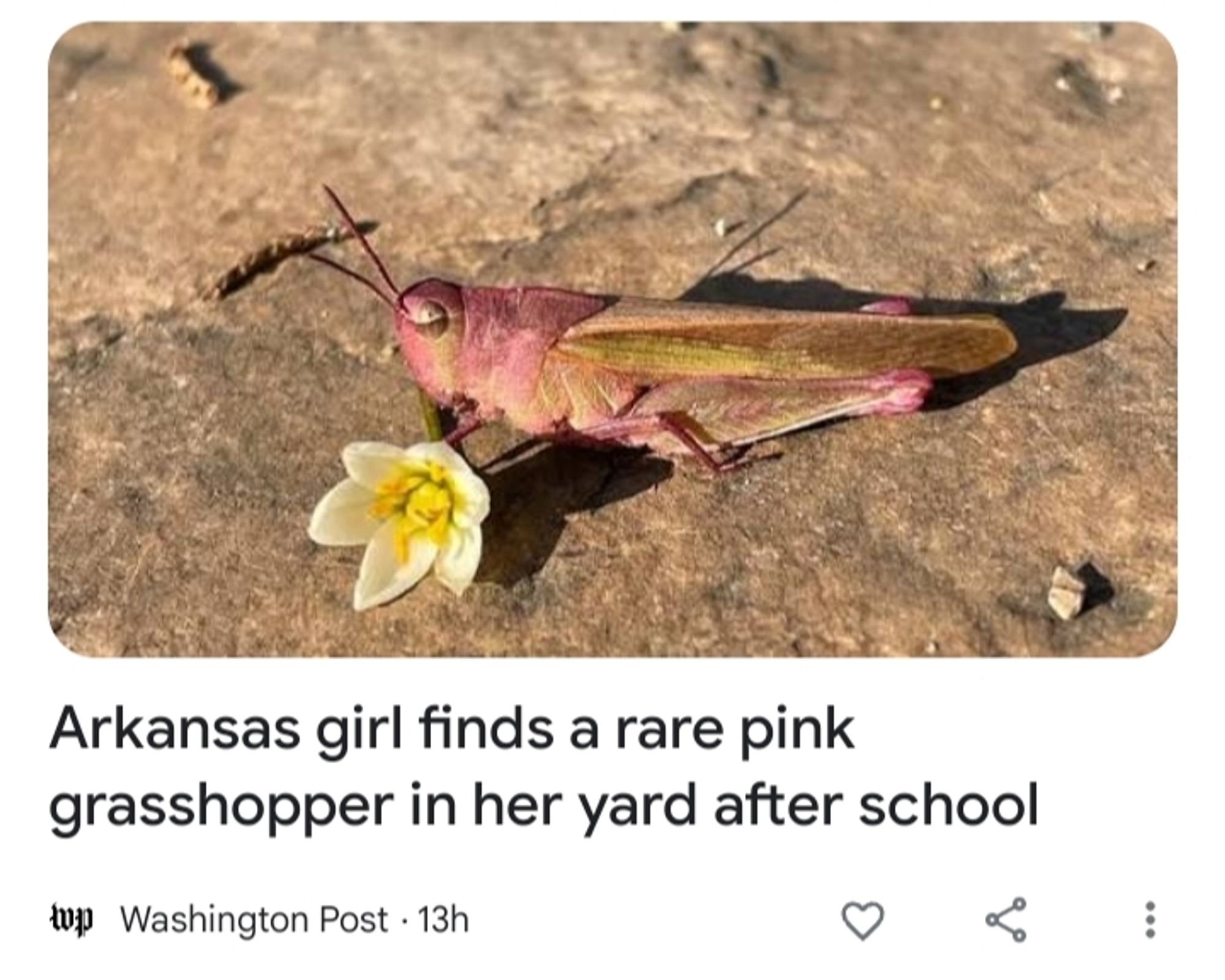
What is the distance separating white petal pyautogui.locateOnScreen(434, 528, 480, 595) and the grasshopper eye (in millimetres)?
525

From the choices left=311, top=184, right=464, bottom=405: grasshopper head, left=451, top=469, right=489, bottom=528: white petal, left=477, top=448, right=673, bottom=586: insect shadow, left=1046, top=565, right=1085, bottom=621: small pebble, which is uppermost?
left=311, top=184, right=464, bottom=405: grasshopper head

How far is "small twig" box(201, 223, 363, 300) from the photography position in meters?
4.40

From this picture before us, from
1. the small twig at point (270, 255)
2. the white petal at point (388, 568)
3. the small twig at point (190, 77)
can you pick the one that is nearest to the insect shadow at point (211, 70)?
the small twig at point (190, 77)

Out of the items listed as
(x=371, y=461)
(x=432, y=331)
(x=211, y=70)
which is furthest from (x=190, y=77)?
(x=371, y=461)

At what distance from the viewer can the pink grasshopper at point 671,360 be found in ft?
11.8

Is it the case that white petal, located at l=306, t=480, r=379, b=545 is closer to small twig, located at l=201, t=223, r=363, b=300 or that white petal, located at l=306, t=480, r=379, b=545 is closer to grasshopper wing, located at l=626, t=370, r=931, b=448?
grasshopper wing, located at l=626, t=370, r=931, b=448

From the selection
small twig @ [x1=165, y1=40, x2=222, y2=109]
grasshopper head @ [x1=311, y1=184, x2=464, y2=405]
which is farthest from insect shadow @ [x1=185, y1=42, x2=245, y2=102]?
grasshopper head @ [x1=311, y1=184, x2=464, y2=405]

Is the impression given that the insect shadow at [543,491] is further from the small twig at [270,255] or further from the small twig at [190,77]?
the small twig at [190,77]

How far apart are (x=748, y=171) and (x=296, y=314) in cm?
151

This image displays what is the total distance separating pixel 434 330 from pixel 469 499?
476 millimetres

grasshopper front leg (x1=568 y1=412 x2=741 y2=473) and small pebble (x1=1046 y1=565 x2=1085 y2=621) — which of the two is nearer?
small pebble (x1=1046 y1=565 x2=1085 y2=621)
